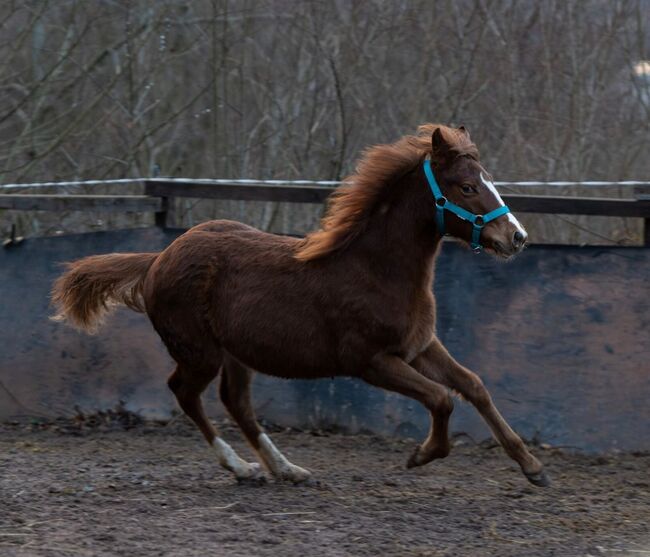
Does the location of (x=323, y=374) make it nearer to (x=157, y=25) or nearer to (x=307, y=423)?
(x=307, y=423)

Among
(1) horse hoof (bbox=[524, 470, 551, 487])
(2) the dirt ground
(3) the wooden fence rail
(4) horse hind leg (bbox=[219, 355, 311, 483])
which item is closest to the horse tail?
(4) horse hind leg (bbox=[219, 355, 311, 483])

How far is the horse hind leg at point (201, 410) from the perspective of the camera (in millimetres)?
5324

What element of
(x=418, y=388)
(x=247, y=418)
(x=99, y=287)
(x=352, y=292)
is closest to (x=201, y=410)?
(x=247, y=418)

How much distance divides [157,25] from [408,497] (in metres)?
6.92

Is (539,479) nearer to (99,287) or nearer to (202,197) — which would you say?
(99,287)

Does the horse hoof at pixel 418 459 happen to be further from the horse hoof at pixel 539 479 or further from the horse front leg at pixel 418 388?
the horse hoof at pixel 539 479

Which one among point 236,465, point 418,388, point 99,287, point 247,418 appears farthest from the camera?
point 99,287

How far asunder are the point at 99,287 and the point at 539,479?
2523 millimetres

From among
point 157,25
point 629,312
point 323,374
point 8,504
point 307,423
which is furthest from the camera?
point 157,25

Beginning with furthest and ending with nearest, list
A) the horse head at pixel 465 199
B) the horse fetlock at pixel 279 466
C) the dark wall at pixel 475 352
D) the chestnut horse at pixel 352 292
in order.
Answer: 1. the dark wall at pixel 475 352
2. the horse fetlock at pixel 279 466
3. the chestnut horse at pixel 352 292
4. the horse head at pixel 465 199

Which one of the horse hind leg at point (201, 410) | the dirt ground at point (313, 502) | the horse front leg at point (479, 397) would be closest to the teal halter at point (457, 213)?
the horse front leg at point (479, 397)

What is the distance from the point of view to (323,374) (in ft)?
16.8

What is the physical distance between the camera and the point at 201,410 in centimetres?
552

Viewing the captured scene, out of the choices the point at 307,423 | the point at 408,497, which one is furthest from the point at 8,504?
the point at 307,423
